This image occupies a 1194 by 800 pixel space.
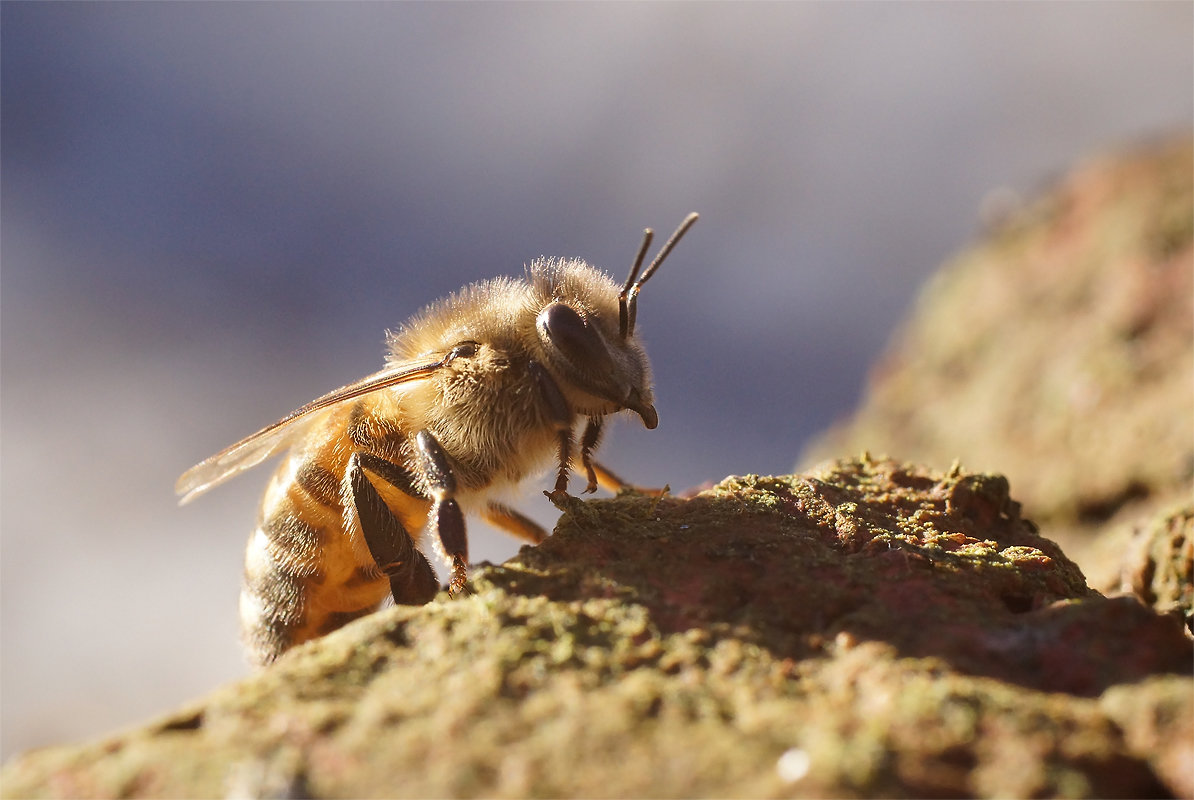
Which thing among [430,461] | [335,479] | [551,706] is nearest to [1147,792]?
[551,706]

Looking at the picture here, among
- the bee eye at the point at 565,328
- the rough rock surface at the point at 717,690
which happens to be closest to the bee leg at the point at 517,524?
the bee eye at the point at 565,328

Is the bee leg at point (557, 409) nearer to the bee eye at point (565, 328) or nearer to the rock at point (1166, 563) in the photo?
the bee eye at point (565, 328)

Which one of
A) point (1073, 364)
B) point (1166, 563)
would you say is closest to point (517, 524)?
point (1166, 563)

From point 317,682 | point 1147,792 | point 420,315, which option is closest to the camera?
point 1147,792

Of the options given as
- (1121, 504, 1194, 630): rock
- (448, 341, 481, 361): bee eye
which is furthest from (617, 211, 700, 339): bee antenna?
(1121, 504, 1194, 630): rock

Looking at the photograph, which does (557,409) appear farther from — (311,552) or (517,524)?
(311,552)

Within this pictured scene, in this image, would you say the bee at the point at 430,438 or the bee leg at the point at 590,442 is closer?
the bee at the point at 430,438

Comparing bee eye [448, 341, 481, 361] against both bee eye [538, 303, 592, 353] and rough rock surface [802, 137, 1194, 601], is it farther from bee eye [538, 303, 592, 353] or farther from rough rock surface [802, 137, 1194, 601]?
rough rock surface [802, 137, 1194, 601]

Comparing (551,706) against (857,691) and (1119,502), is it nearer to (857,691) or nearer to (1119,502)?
(857,691)
